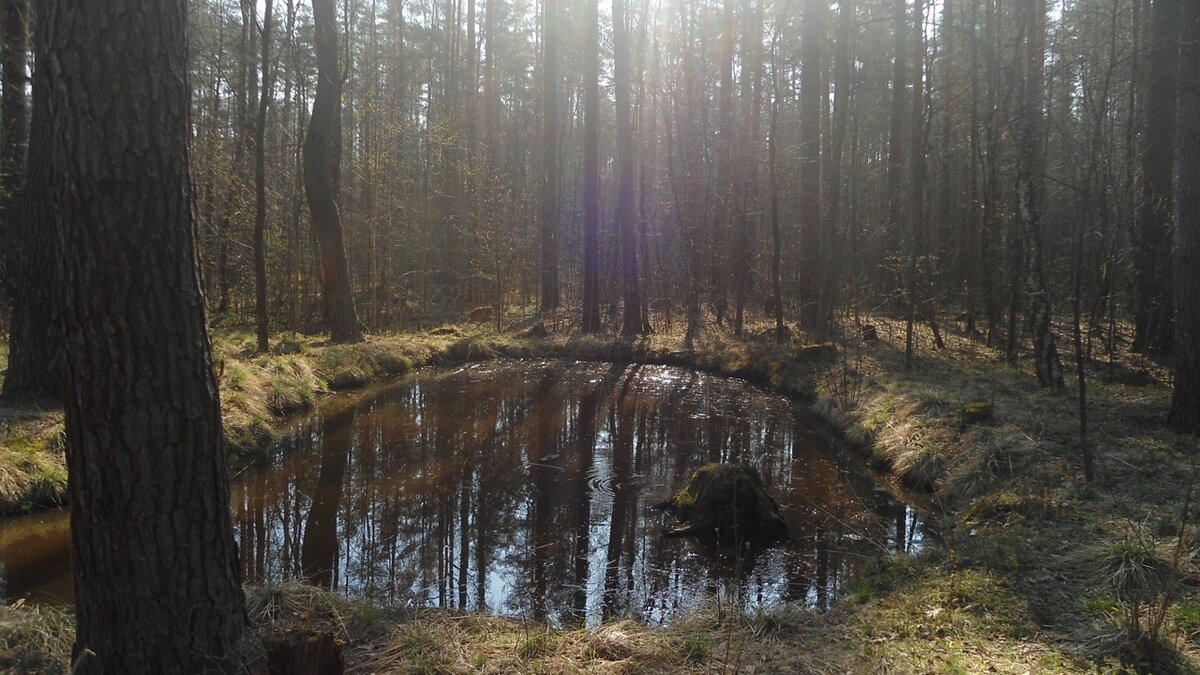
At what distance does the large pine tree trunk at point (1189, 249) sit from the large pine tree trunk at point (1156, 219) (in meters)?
4.53

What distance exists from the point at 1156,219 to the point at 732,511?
9.86m

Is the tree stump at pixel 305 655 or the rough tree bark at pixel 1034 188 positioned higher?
the rough tree bark at pixel 1034 188

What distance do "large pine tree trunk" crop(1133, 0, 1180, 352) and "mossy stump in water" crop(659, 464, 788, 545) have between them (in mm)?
8017

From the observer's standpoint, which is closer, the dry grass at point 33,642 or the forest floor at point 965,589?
the dry grass at point 33,642

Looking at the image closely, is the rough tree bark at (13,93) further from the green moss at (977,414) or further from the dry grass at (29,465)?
the green moss at (977,414)

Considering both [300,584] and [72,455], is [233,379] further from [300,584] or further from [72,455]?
[72,455]

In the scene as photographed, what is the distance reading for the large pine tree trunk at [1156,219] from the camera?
35.8ft

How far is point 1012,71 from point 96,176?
734 cm

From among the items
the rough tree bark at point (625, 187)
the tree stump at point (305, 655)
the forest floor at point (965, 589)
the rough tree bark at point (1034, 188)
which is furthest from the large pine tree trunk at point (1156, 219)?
the tree stump at point (305, 655)

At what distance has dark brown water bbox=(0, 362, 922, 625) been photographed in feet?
17.2

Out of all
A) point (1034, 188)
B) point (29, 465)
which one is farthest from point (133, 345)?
point (1034, 188)

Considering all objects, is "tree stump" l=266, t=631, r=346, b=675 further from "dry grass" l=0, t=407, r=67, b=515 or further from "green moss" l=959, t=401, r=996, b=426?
"green moss" l=959, t=401, r=996, b=426

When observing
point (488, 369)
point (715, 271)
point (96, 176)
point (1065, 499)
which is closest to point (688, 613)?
point (1065, 499)

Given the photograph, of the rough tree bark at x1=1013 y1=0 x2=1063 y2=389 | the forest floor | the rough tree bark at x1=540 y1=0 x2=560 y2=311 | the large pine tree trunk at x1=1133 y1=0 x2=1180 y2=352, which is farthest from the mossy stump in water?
the rough tree bark at x1=540 y1=0 x2=560 y2=311
